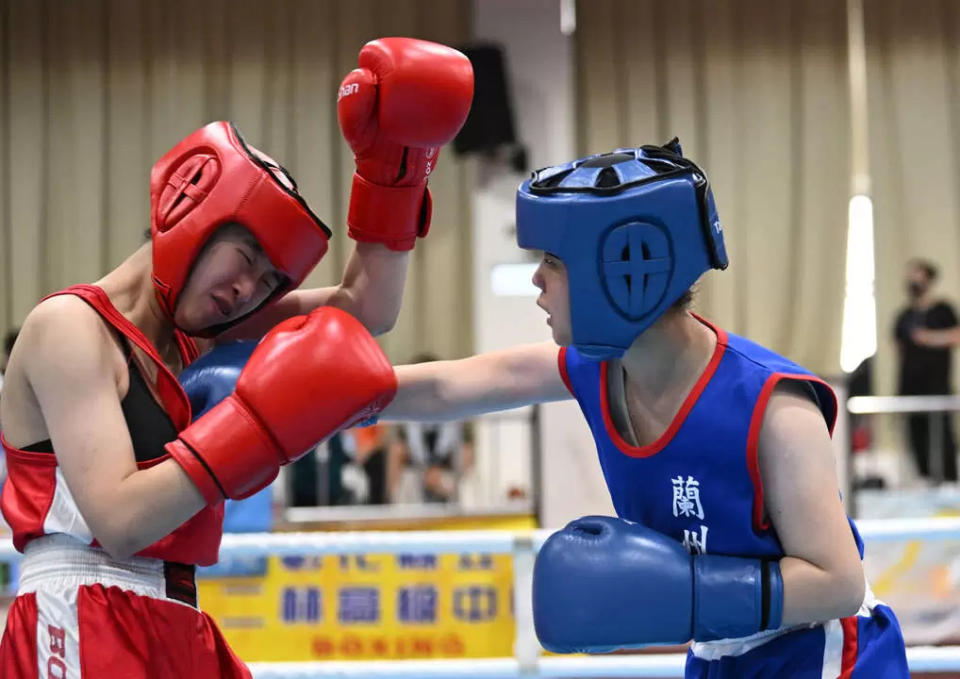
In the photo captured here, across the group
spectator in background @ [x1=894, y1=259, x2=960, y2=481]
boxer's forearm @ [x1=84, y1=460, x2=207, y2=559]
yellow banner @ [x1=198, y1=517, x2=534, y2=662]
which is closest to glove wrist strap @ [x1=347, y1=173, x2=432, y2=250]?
boxer's forearm @ [x1=84, y1=460, x2=207, y2=559]

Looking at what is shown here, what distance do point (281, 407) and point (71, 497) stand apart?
12.1 inches

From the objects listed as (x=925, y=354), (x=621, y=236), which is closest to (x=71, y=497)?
(x=621, y=236)

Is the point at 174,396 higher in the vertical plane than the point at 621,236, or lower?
lower

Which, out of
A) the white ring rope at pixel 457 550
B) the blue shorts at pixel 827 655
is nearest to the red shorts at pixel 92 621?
the blue shorts at pixel 827 655

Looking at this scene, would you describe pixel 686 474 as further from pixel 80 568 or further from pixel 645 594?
pixel 80 568

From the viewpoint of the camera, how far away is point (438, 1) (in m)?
6.84

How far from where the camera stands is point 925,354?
20.5 feet

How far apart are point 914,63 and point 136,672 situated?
672 centimetres

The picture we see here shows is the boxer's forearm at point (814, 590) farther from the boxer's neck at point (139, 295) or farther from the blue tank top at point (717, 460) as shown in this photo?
the boxer's neck at point (139, 295)

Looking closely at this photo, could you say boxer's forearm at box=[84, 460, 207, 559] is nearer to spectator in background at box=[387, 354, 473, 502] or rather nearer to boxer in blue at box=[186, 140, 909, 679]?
boxer in blue at box=[186, 140, 909, 679]

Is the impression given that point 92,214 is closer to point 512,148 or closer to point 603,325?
point 512,148

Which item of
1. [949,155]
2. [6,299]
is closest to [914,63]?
[949,155]

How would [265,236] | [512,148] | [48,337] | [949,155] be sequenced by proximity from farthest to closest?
[949,155] → [512,148] → [265,236] → [48,337]

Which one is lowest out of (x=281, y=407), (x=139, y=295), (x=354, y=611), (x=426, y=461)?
(x=354, y=611)
